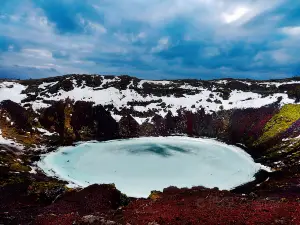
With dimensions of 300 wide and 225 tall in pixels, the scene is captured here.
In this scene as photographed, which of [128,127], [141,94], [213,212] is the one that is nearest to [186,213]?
[213,212]

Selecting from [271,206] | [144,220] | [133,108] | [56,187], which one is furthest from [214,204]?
[133,108]

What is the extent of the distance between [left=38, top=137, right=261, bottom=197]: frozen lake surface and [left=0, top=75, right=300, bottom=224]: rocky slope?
4410 millimetres

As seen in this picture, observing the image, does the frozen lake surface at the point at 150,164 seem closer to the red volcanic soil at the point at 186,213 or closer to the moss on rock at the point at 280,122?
the moss on rock at the point at 280,122

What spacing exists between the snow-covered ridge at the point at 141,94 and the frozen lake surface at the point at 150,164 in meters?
24.4

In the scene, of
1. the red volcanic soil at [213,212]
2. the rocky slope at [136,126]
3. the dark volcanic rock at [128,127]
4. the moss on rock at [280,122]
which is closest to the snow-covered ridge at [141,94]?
the rocky slope at [136,126]

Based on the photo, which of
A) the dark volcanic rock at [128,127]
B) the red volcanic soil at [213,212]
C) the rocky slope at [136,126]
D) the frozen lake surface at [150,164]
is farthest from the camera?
the dark volcanic rock at [128,127]

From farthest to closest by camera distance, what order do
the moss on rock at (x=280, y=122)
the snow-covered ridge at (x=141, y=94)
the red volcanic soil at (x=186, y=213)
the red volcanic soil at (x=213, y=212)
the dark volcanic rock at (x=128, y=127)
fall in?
the snow-covered ridge at (x=141, y=94) < the dark volcanic rock at (x=128, y=127) < the moss on rock at (x=280, y=122) < the red volcanic soil at (x=186, y=213) < the red volcanic soil at (x=213, y=212)

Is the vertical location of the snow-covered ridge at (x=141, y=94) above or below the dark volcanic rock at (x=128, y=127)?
above

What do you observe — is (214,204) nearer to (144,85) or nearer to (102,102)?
(102,102)

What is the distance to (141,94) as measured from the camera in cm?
12912

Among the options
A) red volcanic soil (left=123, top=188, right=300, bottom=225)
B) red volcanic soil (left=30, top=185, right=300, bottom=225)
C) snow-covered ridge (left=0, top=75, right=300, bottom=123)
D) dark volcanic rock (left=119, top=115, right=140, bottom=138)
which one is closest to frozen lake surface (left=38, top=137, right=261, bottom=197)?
dark volcanic rock (left=119, top=115, right=140, bottom=138)

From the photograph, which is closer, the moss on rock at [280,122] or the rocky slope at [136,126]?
the rocky slope at [136,126]

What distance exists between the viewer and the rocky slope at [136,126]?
3482 cm

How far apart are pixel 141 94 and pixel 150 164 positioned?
58.0 metres
